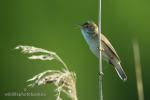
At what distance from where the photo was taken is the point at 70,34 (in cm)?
Result: 999

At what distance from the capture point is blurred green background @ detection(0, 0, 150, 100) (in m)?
9.15

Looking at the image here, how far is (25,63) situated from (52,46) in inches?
23.5

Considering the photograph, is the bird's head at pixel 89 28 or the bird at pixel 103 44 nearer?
the bird at pixel 103 44

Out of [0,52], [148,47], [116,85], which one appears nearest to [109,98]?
[116,85]

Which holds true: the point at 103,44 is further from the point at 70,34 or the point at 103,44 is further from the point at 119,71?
the point at 70,34

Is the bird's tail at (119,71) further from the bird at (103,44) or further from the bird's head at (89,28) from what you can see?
the bird's head at (89,28)

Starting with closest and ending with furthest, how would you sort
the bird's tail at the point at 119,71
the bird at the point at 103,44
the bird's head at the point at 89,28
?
1. the bird's tail at the point at 119,71
2. the bird at the point at 103,44
3. the bird's head at the point at 89,28

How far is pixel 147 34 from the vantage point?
9.99 metres

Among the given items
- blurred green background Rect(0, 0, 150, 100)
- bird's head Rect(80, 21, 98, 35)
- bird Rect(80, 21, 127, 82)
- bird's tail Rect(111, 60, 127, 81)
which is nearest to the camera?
bird's tail Rect(111, 60, 127, 81)

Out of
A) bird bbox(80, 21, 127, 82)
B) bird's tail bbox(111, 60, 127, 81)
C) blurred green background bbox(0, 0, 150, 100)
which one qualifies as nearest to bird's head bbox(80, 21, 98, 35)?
bird bbox(80, 21, 127, 82)

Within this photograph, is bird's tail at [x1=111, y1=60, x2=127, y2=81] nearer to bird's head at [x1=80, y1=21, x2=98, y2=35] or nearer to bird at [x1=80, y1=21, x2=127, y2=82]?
bird at [x1=80, y1=21, x2=127, y2=82]

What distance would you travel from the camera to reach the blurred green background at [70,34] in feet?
30.0

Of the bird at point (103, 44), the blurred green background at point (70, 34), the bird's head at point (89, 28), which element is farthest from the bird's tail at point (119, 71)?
the blurred green background at point (70, 34)

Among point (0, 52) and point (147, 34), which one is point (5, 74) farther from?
point (147, 34)
